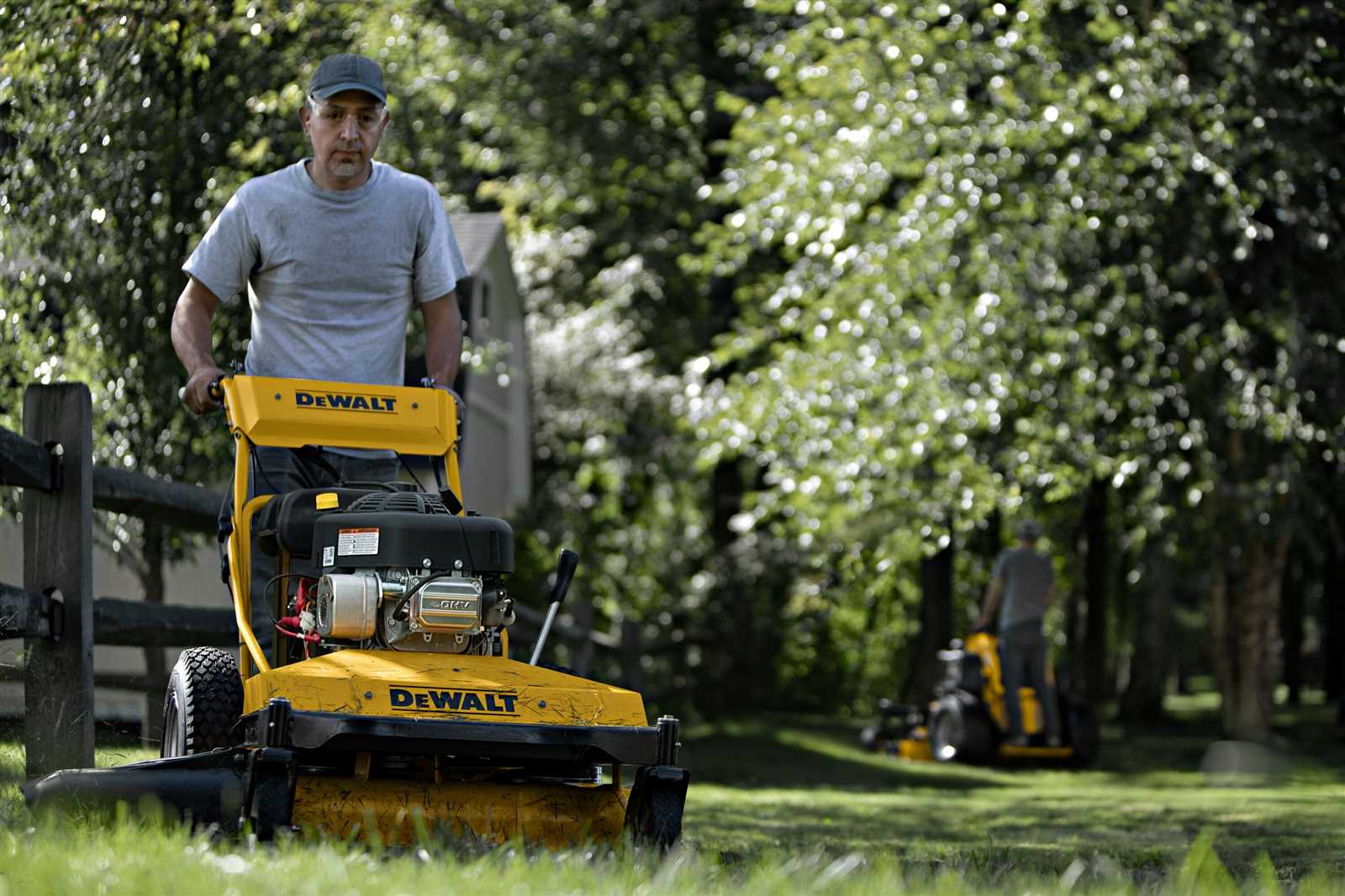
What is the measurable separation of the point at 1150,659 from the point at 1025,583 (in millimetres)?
12091

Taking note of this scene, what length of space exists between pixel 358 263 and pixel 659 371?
2118 cm

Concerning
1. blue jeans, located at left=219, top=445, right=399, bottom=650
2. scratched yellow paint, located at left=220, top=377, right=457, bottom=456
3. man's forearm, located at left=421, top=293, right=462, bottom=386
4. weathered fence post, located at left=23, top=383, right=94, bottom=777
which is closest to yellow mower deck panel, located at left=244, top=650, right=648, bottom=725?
blue jeans, located at left=219, top=445, right=399, bottom=650

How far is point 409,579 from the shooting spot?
5.03 metres

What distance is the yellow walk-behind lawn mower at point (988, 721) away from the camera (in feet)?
54.4

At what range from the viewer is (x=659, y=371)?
27.1 m

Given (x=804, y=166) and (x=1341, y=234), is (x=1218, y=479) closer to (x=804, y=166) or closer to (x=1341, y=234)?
(x=1341, y=234)

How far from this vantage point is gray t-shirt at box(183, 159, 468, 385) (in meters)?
5.83

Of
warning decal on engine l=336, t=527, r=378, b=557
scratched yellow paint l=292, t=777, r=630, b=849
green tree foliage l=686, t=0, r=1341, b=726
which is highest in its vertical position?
green tree foliage l=686, t=0, r=1341, b=726

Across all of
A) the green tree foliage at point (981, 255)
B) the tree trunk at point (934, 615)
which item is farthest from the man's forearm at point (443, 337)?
Result: the tree trunk at point (934, 615)

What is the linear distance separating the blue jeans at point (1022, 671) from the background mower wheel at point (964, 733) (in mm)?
226

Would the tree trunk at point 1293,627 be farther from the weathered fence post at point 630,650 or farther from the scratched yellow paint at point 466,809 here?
the scratched yellow paint at point 466,809

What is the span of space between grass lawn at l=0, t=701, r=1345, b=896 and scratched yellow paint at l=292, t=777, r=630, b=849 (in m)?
0.32

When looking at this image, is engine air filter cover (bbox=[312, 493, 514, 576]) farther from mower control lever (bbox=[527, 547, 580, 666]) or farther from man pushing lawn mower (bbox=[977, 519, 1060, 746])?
man pushing lawn mower (bbox=[977, 519, 1060, 746])

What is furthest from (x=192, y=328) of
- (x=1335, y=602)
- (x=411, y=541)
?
(x=1335, y=602)
